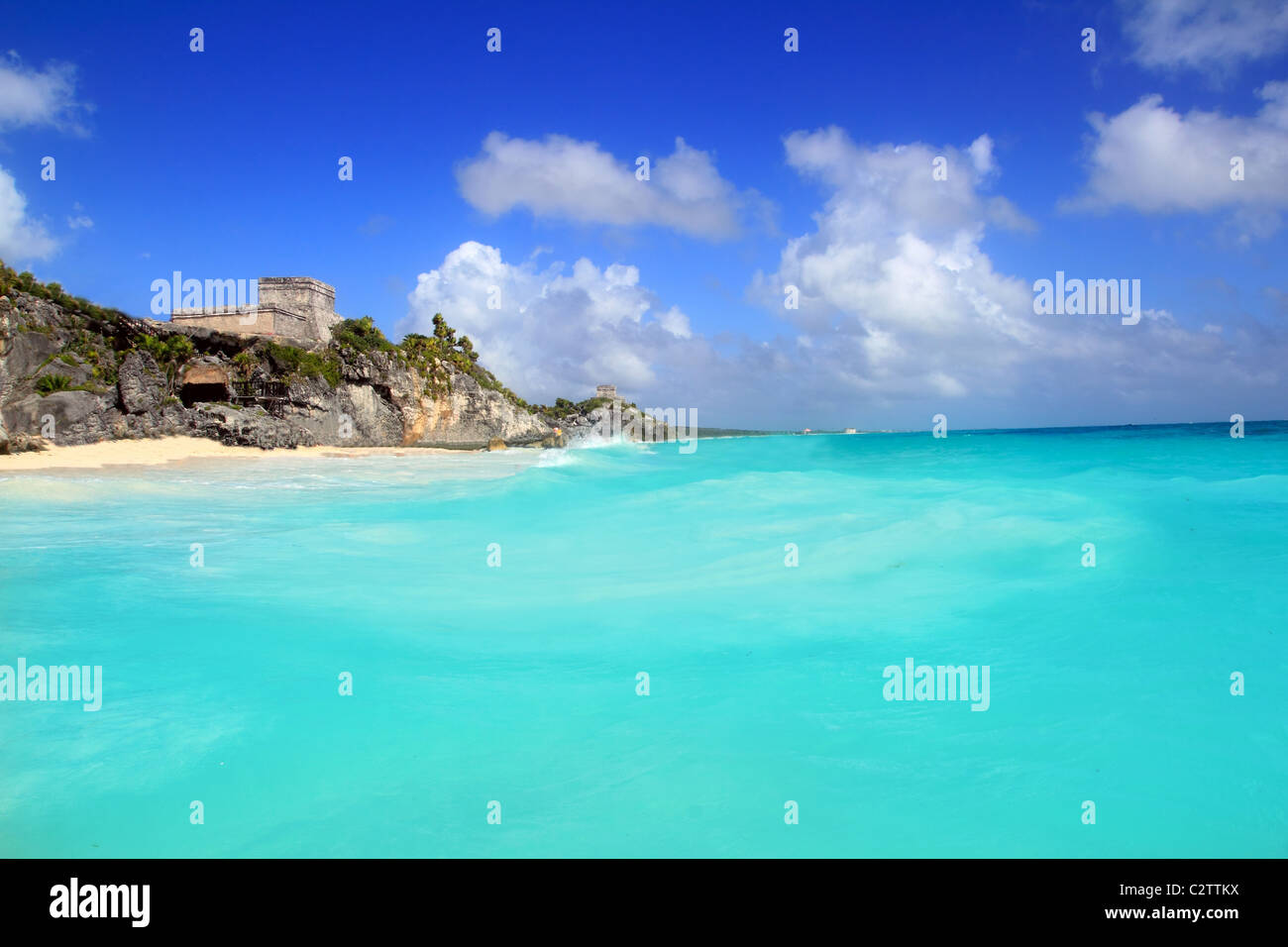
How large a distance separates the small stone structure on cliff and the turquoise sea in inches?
1161

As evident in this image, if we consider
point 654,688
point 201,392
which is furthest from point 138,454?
point 654,688

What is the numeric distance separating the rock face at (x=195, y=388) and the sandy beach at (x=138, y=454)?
3.66 feet

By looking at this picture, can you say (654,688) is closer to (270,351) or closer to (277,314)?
(270,351)

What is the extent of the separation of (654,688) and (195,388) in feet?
111

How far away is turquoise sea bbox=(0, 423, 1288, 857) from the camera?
3.37 meters

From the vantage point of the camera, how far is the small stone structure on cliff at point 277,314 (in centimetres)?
3700

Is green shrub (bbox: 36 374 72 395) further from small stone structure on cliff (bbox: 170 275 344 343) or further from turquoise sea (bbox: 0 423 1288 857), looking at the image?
turquoise sea (bbox: 0 423 1288 857)

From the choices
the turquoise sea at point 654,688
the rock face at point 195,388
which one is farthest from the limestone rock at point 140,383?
the turquoise sea at point 654,688

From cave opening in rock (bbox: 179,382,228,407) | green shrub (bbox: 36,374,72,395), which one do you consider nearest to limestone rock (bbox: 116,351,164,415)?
green shrub (bbox: 36,374,72,395)

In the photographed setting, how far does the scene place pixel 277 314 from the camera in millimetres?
37000

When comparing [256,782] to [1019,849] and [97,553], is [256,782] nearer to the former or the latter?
[1019,849]

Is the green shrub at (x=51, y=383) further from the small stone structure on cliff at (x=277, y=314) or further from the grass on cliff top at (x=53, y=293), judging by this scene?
the small stone structure on cliff at (x=277, y=314)

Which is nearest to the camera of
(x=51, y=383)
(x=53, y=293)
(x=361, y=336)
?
(x=51, y=383)
